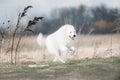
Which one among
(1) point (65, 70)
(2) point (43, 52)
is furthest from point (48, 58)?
(1) point (65, 70)

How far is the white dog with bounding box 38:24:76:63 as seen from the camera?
1191 cm

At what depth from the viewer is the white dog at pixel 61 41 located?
469 inches

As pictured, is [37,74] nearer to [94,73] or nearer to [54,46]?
[94,73]

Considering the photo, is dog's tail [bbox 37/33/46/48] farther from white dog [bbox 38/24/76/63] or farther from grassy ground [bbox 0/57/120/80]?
grassy ground [bbox 0/57/120/80]

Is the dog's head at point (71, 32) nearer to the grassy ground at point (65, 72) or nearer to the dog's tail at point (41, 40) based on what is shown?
the dog's tail at point (41, 40)

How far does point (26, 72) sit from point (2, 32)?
336 cm

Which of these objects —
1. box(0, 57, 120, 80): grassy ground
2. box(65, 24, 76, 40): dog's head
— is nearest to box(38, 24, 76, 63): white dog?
box(65, 24, 76, 40): dog's head

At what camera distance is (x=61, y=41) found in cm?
1230

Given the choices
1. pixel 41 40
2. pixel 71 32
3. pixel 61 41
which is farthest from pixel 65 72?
pixel 41 40

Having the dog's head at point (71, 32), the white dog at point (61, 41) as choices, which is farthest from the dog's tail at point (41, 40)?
the dog's head at point (71, 32)

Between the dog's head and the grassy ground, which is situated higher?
the dog's head

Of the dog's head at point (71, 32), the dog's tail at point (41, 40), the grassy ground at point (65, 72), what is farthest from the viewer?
the dog's tail at point (41, 40)

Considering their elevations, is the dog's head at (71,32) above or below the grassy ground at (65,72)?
above

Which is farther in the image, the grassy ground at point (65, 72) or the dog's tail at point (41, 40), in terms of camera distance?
the dog's tail at point (41, 40)
